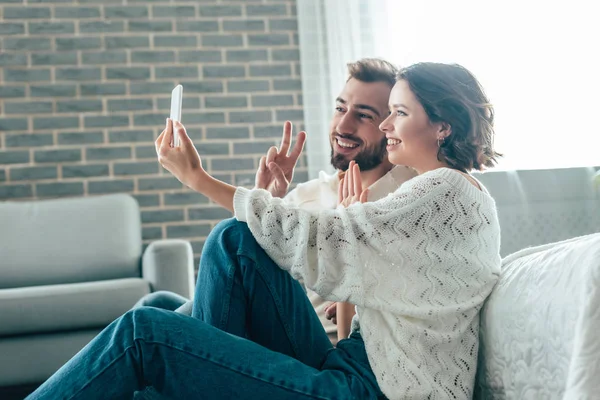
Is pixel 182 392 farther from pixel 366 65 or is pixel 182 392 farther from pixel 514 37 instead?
pixel 514 37

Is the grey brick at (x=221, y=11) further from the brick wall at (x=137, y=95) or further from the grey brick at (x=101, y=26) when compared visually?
the grey brick at (x=101, y=26)

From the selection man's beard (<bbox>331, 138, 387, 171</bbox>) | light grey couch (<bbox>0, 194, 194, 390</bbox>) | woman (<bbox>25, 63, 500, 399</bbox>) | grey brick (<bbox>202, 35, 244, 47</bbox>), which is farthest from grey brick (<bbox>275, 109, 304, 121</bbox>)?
woman (<bbox>25, 63, 500, 399</bbox>)

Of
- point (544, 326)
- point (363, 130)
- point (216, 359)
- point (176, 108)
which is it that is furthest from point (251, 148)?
point (544, 326)

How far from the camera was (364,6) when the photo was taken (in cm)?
386

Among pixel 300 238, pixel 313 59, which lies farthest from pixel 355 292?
pixel 313 59

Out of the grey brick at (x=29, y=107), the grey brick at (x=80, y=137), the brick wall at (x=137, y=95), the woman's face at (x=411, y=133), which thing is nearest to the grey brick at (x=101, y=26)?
the brick wall at (x=137, y=95)

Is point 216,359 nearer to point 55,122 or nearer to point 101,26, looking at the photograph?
point 55,122

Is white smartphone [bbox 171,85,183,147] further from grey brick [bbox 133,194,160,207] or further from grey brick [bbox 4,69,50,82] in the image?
grey brick [bbox 4,69,50,82]

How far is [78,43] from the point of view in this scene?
12.5ft

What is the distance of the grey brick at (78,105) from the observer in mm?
3771

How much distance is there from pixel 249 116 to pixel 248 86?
0.16 meters

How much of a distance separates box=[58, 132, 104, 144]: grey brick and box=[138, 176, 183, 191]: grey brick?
30cm

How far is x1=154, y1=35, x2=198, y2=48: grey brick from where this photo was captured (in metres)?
3.85

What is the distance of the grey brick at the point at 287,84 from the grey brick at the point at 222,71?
0.63 ft
